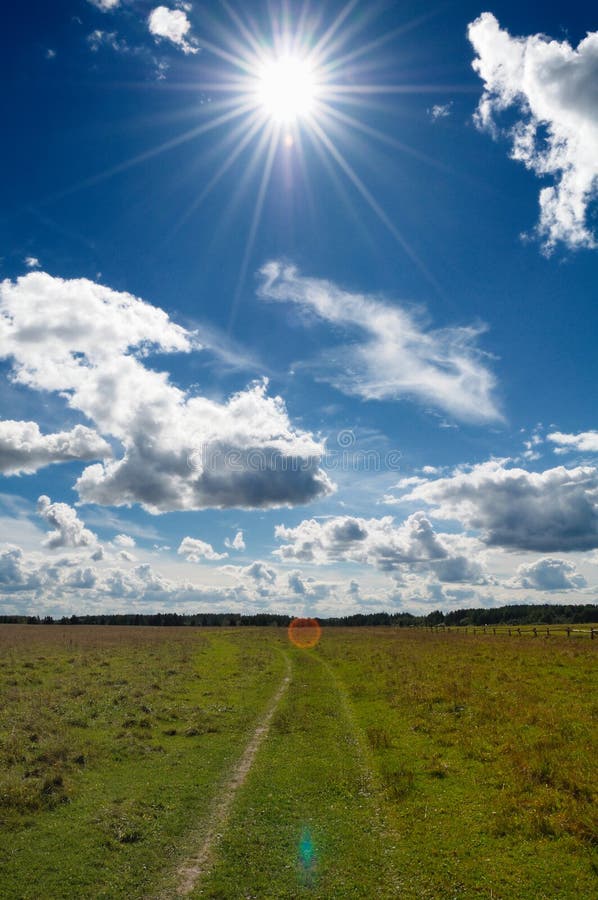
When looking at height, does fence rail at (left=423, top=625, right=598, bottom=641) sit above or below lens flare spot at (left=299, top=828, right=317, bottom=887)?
above

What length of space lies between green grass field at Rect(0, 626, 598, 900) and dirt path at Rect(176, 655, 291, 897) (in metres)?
0.08

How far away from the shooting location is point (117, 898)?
9.77 meters

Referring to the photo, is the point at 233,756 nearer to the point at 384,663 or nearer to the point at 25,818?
the point at 25,818

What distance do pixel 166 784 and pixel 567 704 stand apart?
17.4 m

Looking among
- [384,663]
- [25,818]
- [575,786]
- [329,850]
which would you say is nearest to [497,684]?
[384,663]

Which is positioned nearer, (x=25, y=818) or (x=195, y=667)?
(x=25, y=818)

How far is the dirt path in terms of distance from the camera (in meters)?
10.4

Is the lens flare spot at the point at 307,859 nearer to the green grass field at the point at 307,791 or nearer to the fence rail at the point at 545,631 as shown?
the green grass field at the point at 307,791

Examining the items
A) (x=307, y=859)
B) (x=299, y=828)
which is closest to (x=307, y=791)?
(x=299, y=828)

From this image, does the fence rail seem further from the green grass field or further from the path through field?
the path through field

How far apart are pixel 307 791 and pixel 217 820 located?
316 cm

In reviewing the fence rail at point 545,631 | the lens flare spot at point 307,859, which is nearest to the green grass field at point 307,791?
the lens flare spot at point 307,859

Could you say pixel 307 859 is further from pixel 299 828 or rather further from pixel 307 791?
pixel 307 791

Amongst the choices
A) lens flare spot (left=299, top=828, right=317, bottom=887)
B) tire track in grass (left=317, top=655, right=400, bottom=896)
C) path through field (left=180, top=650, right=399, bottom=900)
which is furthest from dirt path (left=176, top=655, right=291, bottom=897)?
tire track in grass (left=317, top=655, right=400, bottom=896)
